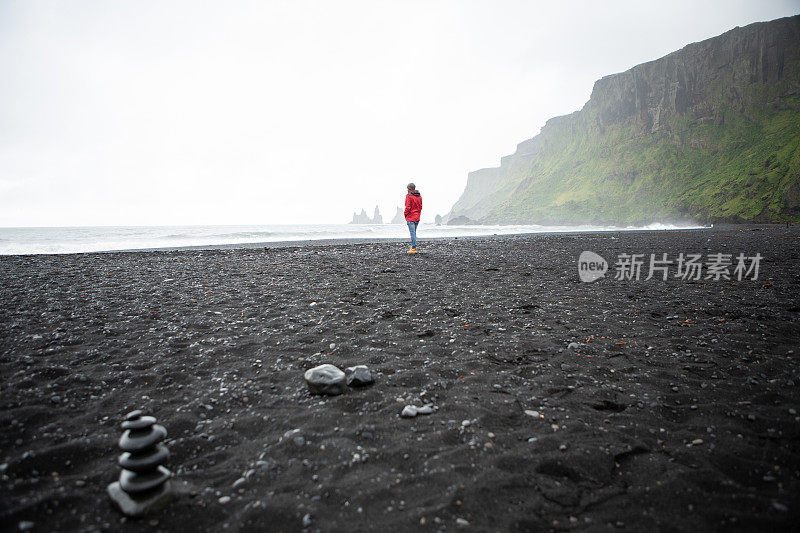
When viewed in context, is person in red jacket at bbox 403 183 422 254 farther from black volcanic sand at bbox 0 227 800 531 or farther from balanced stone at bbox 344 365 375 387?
balanced stone at bbox 344 365 375 387

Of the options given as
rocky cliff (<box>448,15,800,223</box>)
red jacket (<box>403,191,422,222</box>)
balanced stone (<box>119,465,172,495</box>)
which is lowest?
balanced stone (<box>119,465,172,495</box>)

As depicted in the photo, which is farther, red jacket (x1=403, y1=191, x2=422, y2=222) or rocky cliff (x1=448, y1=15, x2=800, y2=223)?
rocky cliff (x1=448, y1=15, x2=800, y2=223)

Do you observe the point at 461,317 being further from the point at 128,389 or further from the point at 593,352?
the point at 128,389

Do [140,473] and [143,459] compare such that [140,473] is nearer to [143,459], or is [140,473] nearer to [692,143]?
[143,459]

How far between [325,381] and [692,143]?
121052 mm

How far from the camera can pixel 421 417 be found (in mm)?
3814

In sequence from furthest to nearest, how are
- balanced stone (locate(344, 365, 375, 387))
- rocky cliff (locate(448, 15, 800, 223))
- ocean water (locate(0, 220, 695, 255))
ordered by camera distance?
rocky cliff (locate(448, 15, 800, 223))
ocean water (locate(0, 220, 695, 255))
balanced stone (locate(344, 365, 375, 387))

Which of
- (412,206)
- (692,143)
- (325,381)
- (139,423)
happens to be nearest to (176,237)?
(412,206)

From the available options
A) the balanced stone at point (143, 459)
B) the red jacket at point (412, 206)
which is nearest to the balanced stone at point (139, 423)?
the balanced stone at point (143, 459)

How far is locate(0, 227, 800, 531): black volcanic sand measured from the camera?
2570mm

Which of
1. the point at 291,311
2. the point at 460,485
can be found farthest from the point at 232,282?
the point at 460,485

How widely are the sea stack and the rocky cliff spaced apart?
238 ft

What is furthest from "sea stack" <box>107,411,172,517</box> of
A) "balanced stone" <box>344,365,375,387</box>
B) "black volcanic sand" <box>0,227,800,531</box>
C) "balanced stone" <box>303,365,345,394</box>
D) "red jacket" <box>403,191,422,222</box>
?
"red jacket" <box>403,191,422,222</box>

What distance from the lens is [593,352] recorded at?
5.45m
